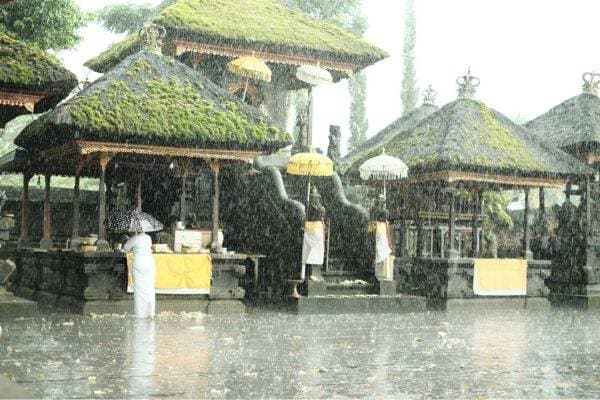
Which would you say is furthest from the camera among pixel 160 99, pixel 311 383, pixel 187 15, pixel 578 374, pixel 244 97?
pixel 244 97

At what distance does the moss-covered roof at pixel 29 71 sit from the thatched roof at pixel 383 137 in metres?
9.86

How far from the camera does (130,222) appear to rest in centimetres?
1410

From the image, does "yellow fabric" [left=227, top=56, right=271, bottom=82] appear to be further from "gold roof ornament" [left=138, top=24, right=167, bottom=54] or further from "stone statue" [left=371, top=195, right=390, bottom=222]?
"stone statue" [left=371, top=195, right=390, bottom=222]

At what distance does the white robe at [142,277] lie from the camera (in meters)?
14.0

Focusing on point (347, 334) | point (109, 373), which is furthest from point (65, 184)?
point (109, 373)

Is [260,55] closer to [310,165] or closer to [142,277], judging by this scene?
[310,165]

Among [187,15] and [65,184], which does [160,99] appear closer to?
[187,15]

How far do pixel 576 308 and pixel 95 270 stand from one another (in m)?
11.1

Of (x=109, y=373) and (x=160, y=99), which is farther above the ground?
(x=160, y=99)

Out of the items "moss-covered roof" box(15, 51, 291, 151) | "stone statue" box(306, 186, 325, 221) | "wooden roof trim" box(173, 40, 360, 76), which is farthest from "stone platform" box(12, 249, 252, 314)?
"wooden roof trim" box(173, 40, 360, 76)

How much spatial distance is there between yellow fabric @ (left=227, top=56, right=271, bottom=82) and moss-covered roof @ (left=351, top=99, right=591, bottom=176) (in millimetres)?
3639

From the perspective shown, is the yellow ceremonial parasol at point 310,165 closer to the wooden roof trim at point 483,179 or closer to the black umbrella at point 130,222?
the wooden roof trim at point 483,179

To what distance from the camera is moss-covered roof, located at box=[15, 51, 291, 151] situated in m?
14.5

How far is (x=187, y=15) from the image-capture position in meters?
20.7
